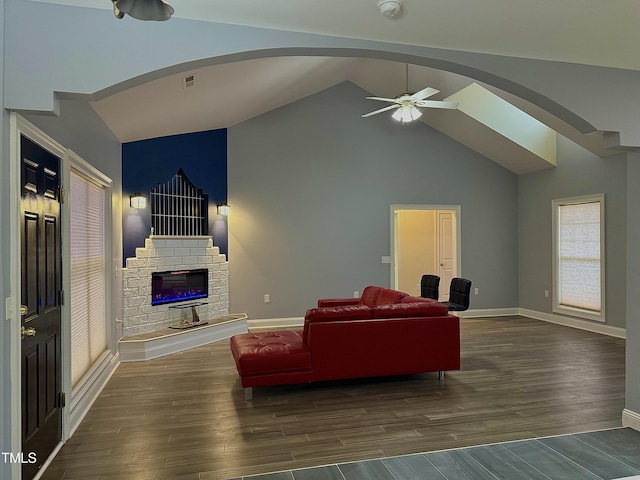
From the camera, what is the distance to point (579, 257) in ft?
24.4

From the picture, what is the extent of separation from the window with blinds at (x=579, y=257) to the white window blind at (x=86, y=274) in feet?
22.9

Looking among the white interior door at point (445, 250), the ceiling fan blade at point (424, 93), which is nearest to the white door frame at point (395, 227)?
the white interior door at point (445, 250)

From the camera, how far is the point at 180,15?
2.41 meters

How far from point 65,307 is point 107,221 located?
1.80m

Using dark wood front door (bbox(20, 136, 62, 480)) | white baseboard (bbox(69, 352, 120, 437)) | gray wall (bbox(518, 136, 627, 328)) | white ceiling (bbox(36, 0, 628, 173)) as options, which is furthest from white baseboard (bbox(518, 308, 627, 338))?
dark wood front door (bbox(20, 136, 62, 480))

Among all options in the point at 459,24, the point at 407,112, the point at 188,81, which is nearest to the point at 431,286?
the point at 407,112

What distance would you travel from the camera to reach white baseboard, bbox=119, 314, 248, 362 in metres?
5.48

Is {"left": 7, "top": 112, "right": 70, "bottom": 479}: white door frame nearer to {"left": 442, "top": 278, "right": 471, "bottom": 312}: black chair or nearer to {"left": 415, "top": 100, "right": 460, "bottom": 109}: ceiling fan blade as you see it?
{"left": 415, "top": 100, "right": 460, "bottom": 109}: ceiling fan blade

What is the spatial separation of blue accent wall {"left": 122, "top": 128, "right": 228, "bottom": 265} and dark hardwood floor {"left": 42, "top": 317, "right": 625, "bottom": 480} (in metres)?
1.82

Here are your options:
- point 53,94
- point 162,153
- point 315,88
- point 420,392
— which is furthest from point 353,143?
point 53,94

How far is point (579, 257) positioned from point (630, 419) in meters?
4.59

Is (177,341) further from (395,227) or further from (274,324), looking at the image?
(395,227)

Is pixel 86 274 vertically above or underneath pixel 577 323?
above

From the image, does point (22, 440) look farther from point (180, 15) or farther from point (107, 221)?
point (107, 221)
